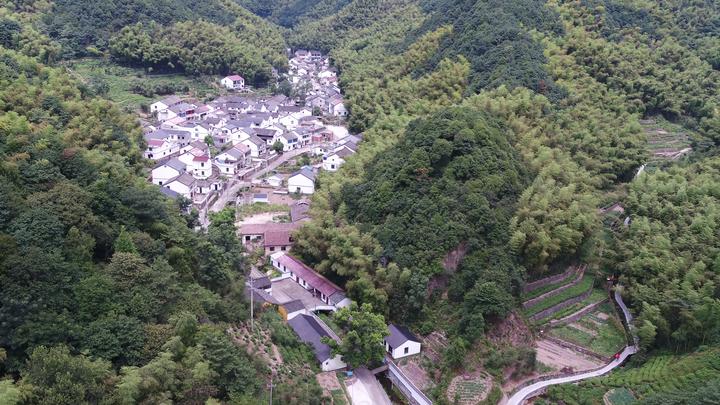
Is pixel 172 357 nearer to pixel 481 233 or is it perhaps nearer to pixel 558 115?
pixel 481 233

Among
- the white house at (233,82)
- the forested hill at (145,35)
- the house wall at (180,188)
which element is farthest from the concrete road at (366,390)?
the white house at (233,82)

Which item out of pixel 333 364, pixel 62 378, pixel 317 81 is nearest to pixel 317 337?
pixel 333 364

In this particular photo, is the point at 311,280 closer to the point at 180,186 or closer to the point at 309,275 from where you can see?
the point at 309,275

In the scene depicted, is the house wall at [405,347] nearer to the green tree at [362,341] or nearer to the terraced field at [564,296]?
the green tree at [362,341]

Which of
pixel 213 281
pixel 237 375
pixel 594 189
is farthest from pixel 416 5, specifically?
pixel 237 375

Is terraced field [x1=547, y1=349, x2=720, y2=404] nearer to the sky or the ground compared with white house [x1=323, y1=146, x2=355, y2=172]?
nearer to the ground

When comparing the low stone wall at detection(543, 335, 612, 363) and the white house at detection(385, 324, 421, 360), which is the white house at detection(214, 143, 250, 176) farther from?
the low stone wall at detection(543, 335, 612, 363)

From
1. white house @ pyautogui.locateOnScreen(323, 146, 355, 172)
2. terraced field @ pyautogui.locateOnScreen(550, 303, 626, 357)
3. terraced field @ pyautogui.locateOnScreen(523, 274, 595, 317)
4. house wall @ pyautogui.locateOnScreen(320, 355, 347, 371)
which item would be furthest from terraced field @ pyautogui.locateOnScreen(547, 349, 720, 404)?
white house @ pyautogui.locateOnScreen(323, 146, 355, 172)
